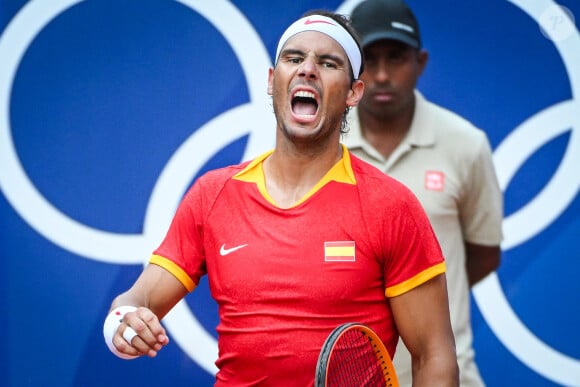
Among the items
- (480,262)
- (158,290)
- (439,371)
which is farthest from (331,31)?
(480,262)

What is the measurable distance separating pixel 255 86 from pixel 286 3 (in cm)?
40

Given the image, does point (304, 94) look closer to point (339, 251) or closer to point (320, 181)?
point (320, 181)

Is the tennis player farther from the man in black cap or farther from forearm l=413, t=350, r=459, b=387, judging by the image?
the man in black cap

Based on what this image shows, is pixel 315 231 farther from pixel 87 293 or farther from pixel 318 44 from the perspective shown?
pixel 87 293

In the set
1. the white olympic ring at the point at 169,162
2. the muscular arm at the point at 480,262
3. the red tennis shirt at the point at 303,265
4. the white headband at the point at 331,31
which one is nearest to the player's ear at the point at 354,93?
the white headband at the point at 331,31

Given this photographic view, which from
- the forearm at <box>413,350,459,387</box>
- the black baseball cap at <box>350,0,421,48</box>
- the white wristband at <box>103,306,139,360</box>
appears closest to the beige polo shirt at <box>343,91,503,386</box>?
the black baseball cap at <box>350,0,421,48</box>

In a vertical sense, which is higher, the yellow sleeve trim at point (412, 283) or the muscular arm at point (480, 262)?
the muscular arm at point (480, 262)

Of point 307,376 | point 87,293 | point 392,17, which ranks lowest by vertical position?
point 307,376

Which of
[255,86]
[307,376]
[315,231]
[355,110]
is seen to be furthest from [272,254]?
[255,86]

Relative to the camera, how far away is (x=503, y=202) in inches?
193

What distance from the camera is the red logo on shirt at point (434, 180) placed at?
428 centimetres

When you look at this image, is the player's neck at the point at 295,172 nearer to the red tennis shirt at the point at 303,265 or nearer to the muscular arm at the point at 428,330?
the red tennis shirt at the point at 303,265

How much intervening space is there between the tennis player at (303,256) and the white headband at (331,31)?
1 cm

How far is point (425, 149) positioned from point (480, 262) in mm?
595
